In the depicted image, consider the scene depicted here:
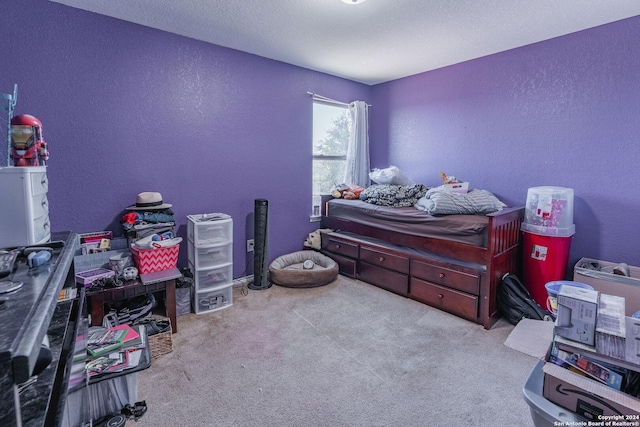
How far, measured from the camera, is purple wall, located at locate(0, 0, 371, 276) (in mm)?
2285

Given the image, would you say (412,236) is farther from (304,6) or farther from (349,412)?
(304,6)

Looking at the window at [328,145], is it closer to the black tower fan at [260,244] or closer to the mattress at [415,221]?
the mattress at [415,221]

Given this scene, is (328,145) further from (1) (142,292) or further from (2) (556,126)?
(1) (142,292)

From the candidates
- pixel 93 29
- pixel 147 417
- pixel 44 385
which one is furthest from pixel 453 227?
pixel 93 29

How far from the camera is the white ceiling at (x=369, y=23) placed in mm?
2248

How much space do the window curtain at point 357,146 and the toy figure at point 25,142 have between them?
314cm

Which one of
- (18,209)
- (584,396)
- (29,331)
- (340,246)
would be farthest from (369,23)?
(29,331)

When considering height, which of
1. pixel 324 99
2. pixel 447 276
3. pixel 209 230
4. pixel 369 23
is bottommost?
pixel 447 276

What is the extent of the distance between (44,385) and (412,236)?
2.66 m

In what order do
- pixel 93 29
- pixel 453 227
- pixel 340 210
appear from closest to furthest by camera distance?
pixel 93 29 < pixel 453 227 < pixel 340 210

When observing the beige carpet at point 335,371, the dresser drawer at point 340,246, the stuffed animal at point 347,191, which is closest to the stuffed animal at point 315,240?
the dresser drawer at point 340,246

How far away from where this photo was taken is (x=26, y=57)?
2.20 m

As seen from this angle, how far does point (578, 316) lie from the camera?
1135 mm

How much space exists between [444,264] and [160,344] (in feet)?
7.18
